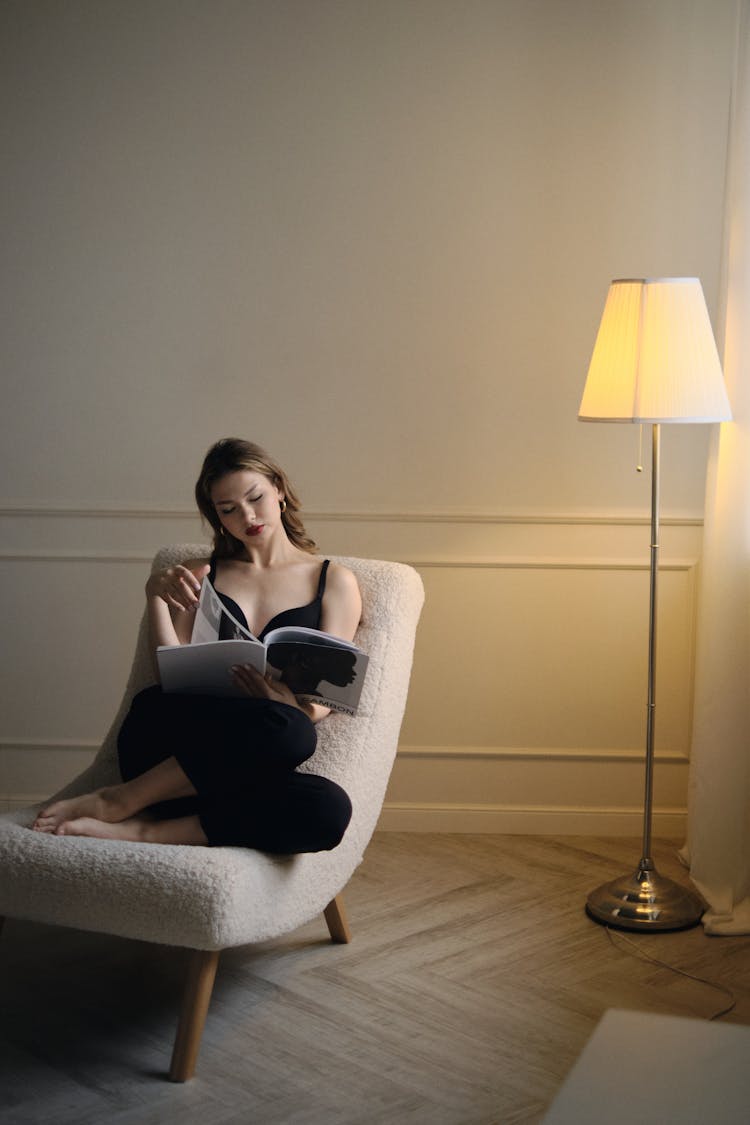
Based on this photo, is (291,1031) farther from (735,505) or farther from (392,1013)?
(735,505)

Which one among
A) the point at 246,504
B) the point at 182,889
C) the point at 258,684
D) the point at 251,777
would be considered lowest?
the point at 182,889

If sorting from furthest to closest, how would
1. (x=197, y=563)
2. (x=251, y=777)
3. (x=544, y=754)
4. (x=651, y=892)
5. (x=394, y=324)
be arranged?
(x=544, y=754) → (x=394, y=324) → (x=651, y=892) → (x=197, y=563) → (x=251, y=777)

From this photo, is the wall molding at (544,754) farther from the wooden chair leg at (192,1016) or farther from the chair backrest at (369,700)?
the wooden chair leg at (192,1016)

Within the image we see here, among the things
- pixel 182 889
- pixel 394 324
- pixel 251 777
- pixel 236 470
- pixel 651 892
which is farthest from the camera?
pixel 394 324

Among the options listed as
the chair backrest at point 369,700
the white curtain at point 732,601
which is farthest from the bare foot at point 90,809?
the white curtain at point 732,601

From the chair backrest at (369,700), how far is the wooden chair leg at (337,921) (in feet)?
0.61

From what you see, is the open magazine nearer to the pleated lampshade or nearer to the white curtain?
the pleated lampshade

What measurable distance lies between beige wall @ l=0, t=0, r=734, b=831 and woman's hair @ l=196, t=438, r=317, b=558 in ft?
1.99

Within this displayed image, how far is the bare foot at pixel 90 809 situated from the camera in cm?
239

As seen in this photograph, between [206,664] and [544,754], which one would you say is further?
[544,754]

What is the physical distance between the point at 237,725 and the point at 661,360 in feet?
3.90

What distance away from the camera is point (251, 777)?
7.72ft

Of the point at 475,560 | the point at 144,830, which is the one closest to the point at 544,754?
the point at 475,560

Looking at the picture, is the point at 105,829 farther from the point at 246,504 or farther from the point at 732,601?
the point at 732,601
